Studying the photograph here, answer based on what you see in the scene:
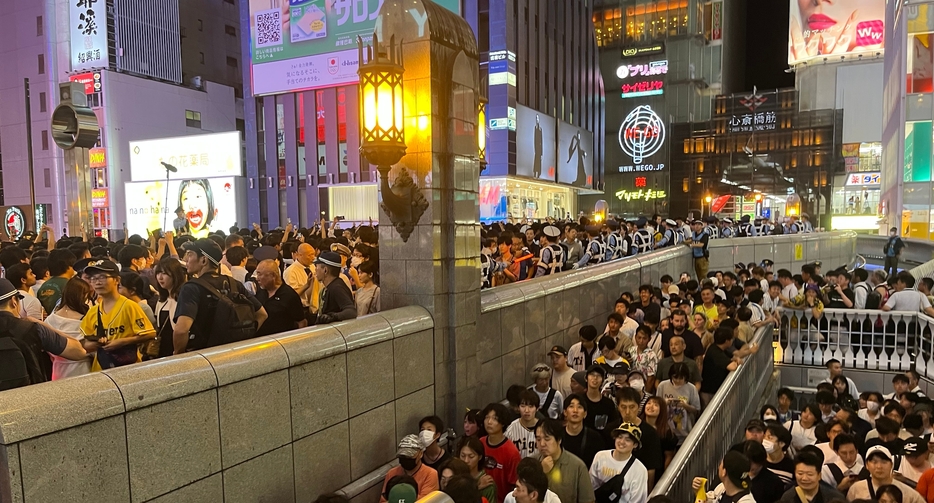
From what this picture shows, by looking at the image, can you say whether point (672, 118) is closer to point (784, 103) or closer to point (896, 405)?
point (784, 103)

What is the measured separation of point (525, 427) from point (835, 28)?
5806cm

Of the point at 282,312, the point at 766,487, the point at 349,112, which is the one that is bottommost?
the point at 766,487

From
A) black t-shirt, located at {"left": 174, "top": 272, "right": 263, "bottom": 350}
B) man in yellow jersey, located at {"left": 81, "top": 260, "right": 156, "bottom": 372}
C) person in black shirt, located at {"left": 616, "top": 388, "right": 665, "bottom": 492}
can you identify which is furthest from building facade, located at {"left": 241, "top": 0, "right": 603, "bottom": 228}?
person in black shirt, located at {"left": 616, "top": 388, "right": 665, "bottom": 492}

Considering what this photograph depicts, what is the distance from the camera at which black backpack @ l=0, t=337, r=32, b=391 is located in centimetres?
353

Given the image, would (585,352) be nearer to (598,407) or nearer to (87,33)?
(598,407)

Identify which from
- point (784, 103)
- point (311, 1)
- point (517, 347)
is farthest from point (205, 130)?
point (784, 103)

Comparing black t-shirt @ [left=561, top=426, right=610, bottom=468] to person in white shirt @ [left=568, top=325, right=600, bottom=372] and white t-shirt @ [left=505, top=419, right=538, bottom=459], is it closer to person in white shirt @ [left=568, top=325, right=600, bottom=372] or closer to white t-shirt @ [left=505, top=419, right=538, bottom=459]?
white t-shirt @ [left=505, top=419, right=538, bottom=459]

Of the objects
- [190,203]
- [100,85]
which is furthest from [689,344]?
[100,85]

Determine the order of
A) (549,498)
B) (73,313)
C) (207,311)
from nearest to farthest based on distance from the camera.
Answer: (549,498)
(207,311)
(73,313)

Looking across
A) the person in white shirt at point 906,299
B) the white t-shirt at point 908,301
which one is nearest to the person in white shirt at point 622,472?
the person in white shirt at point 906,299

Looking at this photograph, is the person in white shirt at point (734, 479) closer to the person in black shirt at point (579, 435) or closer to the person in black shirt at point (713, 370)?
the person in black shirt at point (579, 435)

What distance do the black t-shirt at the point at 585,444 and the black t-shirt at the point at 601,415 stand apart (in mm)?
301

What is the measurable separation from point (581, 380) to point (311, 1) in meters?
27.2

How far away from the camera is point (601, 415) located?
609 centimetres
